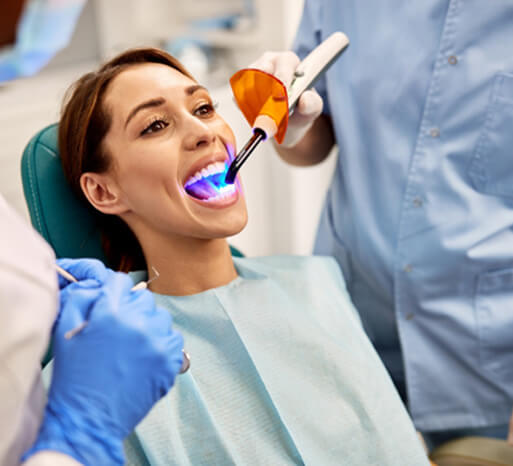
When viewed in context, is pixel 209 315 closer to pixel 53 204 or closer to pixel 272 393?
pixel 272 393

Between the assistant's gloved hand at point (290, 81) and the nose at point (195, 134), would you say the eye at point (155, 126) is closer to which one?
the nose at point (195, 134)

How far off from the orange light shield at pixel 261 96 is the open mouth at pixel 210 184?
11 cm

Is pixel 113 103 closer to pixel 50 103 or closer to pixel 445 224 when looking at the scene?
pixel 445 224

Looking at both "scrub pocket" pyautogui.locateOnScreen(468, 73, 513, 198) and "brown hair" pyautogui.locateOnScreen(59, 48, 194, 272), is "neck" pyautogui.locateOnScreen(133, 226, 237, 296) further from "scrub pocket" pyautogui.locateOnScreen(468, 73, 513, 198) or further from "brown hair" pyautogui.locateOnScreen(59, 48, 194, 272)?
"scrub pocket" pyautogui.locateOnScreen(468, 73, 513, 198)

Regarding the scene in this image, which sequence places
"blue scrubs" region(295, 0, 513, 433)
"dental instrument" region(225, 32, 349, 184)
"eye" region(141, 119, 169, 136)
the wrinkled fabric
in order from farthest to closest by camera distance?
the wrinkled fabric, "blue scrubs" region(295, 0, 513, 433), "eye" region(141, 119, 169, 136), "dental instrument" region(225, 32, 349, 184)

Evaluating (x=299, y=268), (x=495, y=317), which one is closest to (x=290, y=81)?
(x=299, y=268)

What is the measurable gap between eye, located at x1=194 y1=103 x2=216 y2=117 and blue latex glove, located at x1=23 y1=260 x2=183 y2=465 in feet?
1.76

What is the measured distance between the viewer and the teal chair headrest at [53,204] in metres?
1.23

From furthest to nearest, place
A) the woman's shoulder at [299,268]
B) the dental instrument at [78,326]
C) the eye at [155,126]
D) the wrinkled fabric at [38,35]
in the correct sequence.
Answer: the wrinkled fabric at [38,35] → the woman's shoulder at [299,268] → the eye at [155,126] → the dental instrument at [78,326]

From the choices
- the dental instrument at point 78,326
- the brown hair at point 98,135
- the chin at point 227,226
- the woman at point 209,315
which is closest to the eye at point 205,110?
the woman at point 209,315

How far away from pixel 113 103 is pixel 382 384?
0.77 meters

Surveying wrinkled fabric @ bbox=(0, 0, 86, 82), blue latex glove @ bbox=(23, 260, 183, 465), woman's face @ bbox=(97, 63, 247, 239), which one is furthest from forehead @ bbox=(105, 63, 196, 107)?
wrinkled fabric @ bbox=(0, 0, 86, 82)

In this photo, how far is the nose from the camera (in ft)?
3.61

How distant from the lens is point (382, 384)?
1164 millimetres
